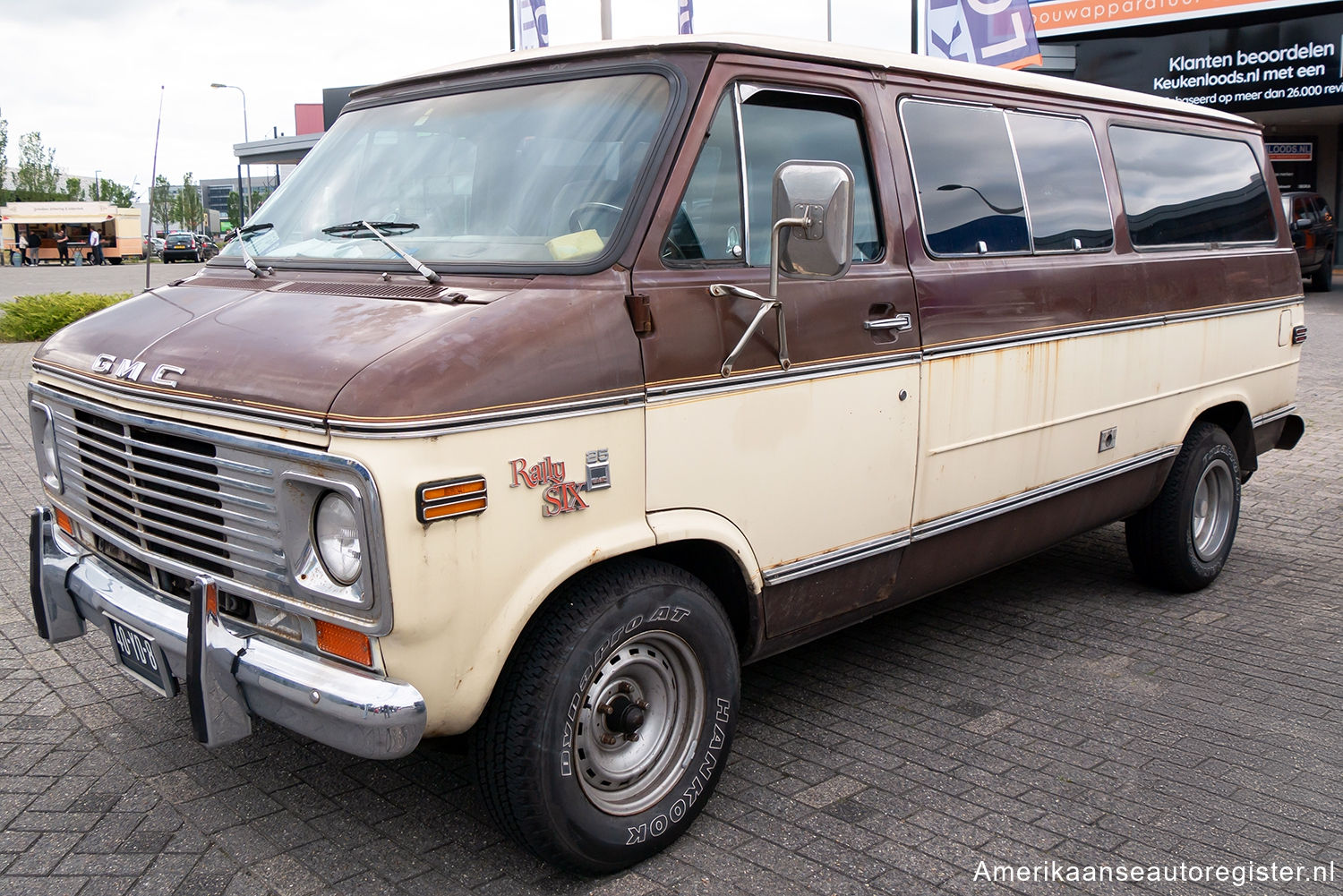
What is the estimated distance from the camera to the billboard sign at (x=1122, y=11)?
21.0 m

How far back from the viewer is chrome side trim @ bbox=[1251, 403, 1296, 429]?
6160mm

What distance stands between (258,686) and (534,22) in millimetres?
12290

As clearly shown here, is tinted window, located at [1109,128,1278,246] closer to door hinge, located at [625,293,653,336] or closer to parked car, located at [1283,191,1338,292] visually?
door hinge, located at [625,293,653,336]

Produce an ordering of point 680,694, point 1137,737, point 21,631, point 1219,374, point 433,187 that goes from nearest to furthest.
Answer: point 680,694 < point 433,187 < point 1137,737 < point 21,631 < point 1219,374

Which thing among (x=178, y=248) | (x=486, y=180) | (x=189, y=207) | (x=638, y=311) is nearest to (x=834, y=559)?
(x=638, y=311)

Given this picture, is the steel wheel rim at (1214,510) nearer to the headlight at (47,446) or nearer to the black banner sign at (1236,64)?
the headlight at (47,446)

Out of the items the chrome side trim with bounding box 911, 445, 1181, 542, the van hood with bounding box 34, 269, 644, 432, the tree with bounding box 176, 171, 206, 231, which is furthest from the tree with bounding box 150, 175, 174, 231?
the tree with bounding box 176, 171, 206, 231

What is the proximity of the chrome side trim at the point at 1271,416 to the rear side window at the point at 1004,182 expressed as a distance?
5.89ft

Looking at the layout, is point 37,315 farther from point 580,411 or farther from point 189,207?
point 189,207

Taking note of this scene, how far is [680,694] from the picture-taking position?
11.4ft

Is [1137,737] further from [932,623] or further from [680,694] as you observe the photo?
[680,694]

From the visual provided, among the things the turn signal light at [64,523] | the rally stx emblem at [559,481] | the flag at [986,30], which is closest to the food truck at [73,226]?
the flag at [986,30]

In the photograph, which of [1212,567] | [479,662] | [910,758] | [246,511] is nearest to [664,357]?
[479,662]

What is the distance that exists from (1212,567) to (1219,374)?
1.01 m
